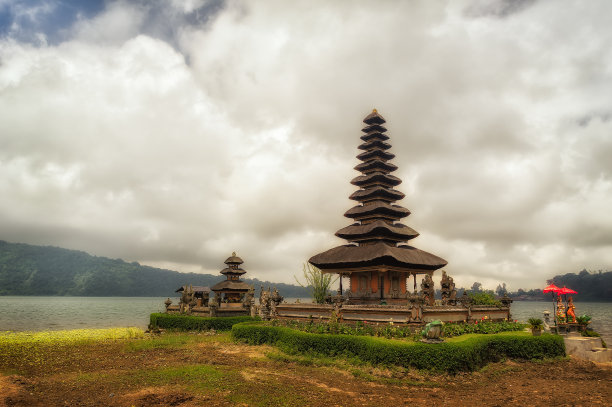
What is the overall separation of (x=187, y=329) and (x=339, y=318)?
19.0m

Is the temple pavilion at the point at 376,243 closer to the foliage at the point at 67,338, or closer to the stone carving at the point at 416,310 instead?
the stone carving at the point at 416,310

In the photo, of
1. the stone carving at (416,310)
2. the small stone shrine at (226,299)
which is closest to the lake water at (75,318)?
the small stone shrine at (226,299)

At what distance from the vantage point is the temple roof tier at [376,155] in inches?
1497

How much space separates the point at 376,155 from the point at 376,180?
3151mm

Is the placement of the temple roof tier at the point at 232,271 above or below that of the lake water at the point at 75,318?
above

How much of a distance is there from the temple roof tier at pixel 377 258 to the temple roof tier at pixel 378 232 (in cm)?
97

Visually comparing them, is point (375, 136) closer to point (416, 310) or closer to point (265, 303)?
point (265, 303)


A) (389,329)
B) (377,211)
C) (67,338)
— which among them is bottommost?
(67,338)

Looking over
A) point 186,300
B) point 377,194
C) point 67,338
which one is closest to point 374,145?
point 377,194

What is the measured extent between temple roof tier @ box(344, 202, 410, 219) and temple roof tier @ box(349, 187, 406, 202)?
0.85 m

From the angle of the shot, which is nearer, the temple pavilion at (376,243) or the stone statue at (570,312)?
the stone statue at (570,312)

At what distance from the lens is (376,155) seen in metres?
38.3

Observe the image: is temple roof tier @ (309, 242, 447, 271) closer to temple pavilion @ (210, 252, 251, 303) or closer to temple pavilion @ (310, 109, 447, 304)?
temple pavilion @ (310, 109, 447, 304)

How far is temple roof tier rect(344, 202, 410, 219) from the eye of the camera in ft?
113
